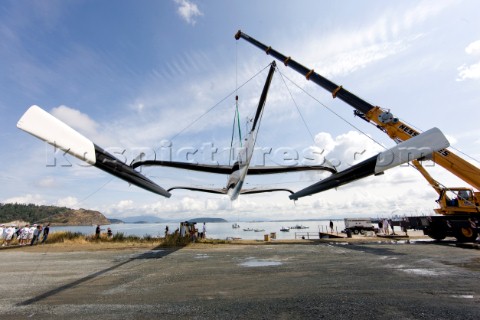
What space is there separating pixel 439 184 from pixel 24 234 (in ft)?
120

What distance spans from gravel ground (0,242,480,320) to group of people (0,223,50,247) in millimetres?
11479

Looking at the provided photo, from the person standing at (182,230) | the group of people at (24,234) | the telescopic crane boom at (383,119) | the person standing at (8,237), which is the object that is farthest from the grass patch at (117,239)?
the telescopic crane boom at (383,119)

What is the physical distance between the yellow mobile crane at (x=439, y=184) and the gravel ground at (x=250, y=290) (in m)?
9.77

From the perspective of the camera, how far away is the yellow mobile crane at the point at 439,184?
17859 mm

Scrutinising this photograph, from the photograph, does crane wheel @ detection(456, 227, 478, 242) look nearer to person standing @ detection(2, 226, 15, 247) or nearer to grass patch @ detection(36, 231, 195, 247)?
grass patch @ detection(36, 231, 195, 247)

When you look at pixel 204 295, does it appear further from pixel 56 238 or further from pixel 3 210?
pixel 3 210

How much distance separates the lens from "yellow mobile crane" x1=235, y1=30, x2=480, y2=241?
17859 mm

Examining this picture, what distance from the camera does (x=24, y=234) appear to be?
22.5 metres

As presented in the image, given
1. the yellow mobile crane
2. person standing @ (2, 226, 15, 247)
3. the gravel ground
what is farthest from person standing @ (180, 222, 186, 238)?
the yellow mobile crane

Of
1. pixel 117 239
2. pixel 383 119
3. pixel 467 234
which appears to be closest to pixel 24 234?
pixel 117 239

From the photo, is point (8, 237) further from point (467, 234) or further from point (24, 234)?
point (467, 234)

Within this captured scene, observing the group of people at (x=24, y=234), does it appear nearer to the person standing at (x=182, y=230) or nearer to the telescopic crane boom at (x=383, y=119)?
the person standing at (x=182, y=230)

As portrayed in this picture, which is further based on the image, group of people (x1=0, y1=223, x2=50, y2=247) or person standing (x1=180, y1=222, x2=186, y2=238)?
person standing (x1=180, y1=222, x2=186, y2=238)

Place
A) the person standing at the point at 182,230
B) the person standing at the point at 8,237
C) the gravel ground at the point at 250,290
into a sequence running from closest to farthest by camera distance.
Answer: the gravel ground at the point at 250,290 < the person standing at the point at 8,237 < the person standing at the point at 182,230
